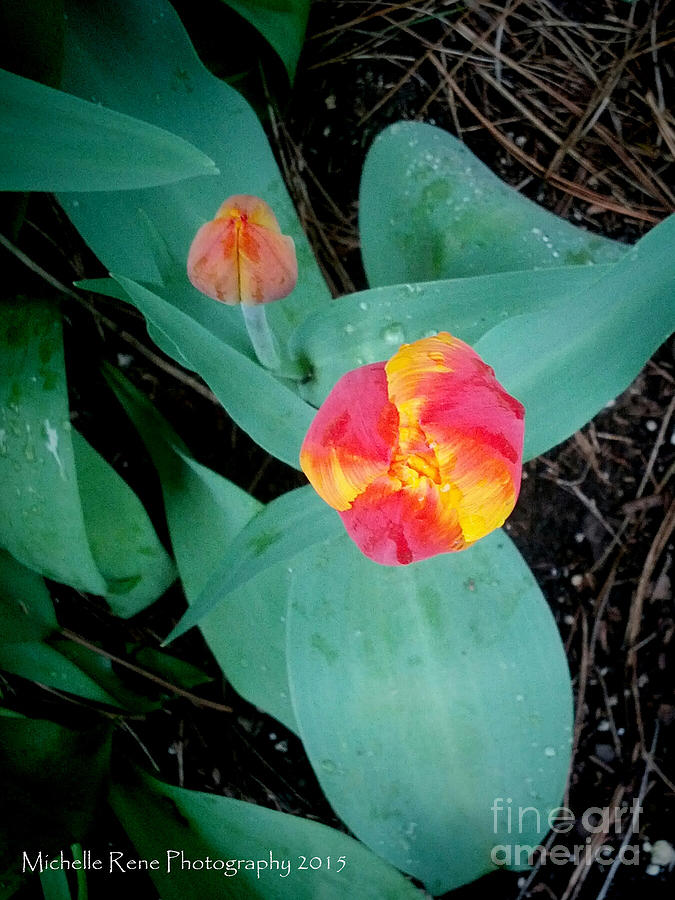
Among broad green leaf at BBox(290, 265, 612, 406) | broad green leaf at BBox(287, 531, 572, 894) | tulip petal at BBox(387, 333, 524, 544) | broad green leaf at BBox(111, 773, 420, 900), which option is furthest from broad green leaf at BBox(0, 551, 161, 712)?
tulip petal at BBox(387, 333, 524, 544)

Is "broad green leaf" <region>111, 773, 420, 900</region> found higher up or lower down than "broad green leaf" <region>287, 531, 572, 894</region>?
lower down

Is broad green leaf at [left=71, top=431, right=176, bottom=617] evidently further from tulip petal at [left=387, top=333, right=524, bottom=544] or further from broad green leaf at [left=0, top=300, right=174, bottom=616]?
tulip petal at [left=387, top=333, right=524, bottom=544]

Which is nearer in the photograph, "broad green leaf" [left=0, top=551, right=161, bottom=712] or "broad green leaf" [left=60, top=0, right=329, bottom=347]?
"broad green leaf" [left=60, top=0, right=329, bottom=347]

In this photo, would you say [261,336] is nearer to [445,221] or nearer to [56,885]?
[445,221]

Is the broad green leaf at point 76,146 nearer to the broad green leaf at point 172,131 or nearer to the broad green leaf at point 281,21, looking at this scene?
the broad green leaf at point 172,131

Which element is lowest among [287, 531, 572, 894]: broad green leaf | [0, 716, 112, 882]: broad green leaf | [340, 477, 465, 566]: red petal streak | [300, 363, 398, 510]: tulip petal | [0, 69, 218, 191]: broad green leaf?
[0, 716, 112, 882]: broad green leaf

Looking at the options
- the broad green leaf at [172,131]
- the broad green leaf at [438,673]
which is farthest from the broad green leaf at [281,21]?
the broad green leaf at [438,673]

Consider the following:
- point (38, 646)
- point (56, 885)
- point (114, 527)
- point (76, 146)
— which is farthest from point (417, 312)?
point (56, 885)
